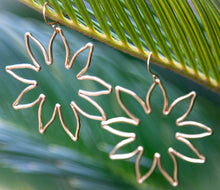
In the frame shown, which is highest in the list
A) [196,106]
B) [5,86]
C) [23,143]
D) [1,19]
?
[1,19]

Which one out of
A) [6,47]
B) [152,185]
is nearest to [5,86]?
[6,47]

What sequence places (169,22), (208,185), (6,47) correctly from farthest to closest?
(6,47), (208,185), (169,22)

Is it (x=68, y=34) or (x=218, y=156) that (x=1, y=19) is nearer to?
(x=68, y=34)

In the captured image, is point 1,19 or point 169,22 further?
point 1,19

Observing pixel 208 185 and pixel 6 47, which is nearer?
pixel 208 185

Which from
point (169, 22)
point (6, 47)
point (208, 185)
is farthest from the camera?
point (6, 47)

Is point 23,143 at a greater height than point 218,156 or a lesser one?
greater

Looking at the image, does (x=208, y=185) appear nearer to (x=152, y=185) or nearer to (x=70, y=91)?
(x=152, y=185)

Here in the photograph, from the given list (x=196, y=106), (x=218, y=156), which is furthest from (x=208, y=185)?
(x=196, y=106)

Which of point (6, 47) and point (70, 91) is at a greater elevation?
point (6, 47)
